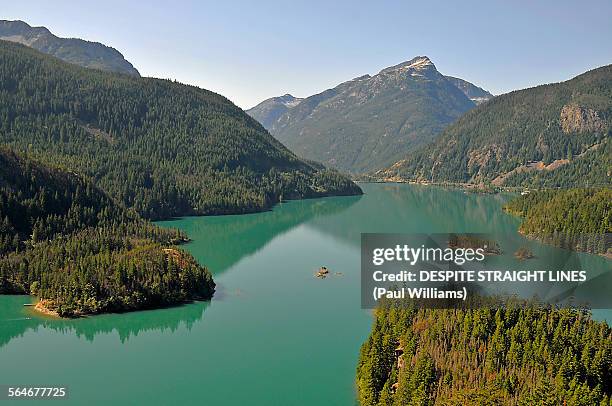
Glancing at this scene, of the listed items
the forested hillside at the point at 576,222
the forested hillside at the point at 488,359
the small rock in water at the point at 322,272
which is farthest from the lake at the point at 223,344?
the forested hillside at the point at 576,222

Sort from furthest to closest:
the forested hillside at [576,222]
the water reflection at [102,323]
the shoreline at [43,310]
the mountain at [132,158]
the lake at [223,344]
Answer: the mountain at [132,158], the forested hillside at [576,222], the shoreline at [43,310], the water reflection at [102,323], the lake at [223,344]

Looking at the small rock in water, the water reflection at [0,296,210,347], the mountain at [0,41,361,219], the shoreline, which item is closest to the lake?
the water reflection at [0,296,210,347]

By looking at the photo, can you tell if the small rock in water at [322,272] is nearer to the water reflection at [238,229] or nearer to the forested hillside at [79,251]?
the water reflection at [238,229]

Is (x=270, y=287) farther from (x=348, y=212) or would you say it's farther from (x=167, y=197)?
(x=348, y=212)

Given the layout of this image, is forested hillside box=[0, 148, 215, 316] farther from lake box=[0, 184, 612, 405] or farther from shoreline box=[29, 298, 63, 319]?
lake box=[0, 184, 612, 405]

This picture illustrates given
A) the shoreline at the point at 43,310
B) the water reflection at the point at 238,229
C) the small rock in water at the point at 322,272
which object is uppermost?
the water reflection at the point at 238,229

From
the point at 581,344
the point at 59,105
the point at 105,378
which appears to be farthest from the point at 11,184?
the point at 59,105

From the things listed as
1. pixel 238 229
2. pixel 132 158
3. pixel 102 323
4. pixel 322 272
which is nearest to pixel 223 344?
pixel 102 323

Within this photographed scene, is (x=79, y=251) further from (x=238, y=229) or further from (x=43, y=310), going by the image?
(x=238, y=229)
